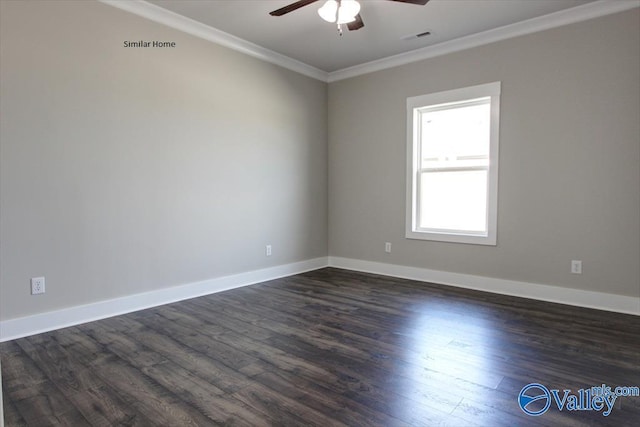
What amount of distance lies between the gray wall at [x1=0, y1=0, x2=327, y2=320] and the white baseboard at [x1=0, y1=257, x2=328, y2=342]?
2.4 inches

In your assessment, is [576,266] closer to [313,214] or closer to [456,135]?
[456,135]

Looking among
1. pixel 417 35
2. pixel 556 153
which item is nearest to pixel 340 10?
pixel 417 35

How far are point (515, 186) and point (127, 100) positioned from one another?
12.7 ft

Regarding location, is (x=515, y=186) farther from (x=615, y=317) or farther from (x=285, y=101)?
(x=285, y=101)

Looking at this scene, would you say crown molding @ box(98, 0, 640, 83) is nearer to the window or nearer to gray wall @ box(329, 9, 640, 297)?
gray wall @ box(329, 9, 640, 297)

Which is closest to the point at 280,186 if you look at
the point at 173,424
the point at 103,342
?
the point at 103,342

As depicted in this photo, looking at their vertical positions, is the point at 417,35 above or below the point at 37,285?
above

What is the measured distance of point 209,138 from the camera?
3984 mm

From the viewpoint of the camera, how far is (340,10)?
9.30ft

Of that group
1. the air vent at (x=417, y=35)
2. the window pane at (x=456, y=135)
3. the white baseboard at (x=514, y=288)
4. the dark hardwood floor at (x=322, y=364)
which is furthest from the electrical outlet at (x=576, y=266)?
the air vent at (x=417, y=35)

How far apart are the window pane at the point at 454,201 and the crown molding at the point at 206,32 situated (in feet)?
7.26

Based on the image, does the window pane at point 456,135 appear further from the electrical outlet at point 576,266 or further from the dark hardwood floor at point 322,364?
the dark hardwood floor at point 322,364

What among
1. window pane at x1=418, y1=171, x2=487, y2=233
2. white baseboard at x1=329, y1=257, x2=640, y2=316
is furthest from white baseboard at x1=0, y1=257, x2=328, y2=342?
window pane at x1=418, y1=171, x2=487, y2=233

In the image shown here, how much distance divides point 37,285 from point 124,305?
69 cm
